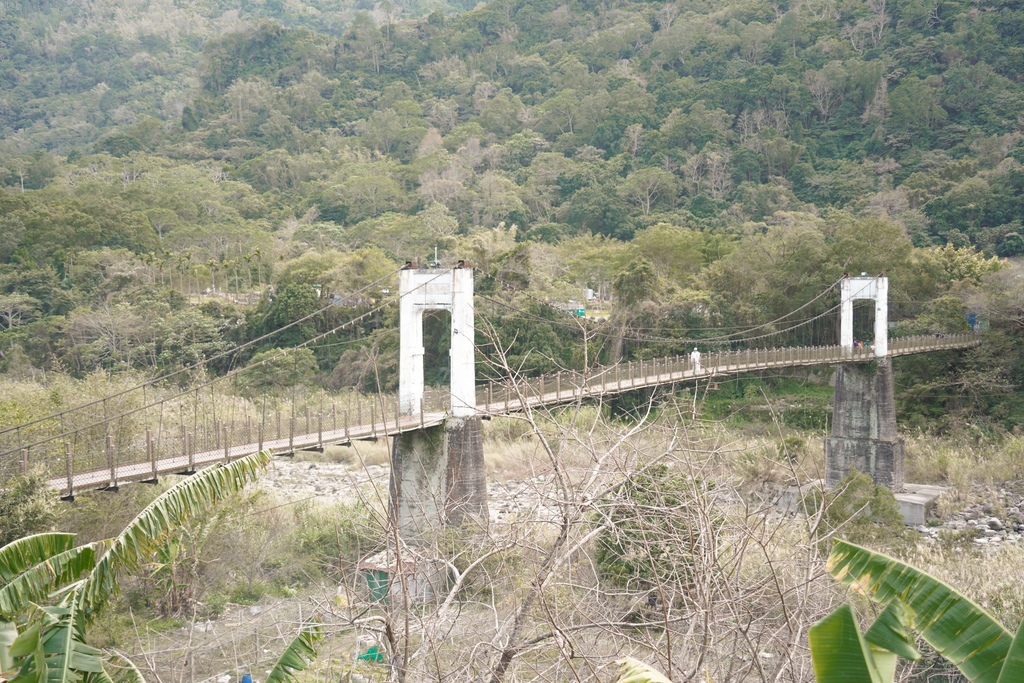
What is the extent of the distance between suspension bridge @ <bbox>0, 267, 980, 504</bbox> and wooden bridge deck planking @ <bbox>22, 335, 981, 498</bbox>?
0.05 ft

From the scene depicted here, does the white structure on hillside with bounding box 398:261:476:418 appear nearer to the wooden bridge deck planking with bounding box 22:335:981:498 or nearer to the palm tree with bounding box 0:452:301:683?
the wooden bridge deck planking with bounding box 22:335:981:498

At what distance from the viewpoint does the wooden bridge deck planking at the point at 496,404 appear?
734cm

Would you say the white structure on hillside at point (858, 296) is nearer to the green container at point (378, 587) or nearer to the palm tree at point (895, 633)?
the green container at point (378, 587)

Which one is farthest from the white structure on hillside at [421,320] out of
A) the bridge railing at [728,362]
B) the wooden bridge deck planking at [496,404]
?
the bridge railing at [728,362]

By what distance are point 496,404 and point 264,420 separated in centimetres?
290

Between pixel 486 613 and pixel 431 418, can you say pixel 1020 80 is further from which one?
pixel 486 613

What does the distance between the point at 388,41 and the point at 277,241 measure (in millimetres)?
28588

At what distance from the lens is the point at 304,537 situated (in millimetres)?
11703

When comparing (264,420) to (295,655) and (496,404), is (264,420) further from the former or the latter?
(295,655)

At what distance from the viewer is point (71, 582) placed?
13.5 ft

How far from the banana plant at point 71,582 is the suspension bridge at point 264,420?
1.56 metres

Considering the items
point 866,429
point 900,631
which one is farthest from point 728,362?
point 900,631

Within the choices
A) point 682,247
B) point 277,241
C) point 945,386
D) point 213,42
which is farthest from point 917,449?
point 213,42

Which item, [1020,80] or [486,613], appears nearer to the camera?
[486,613]
